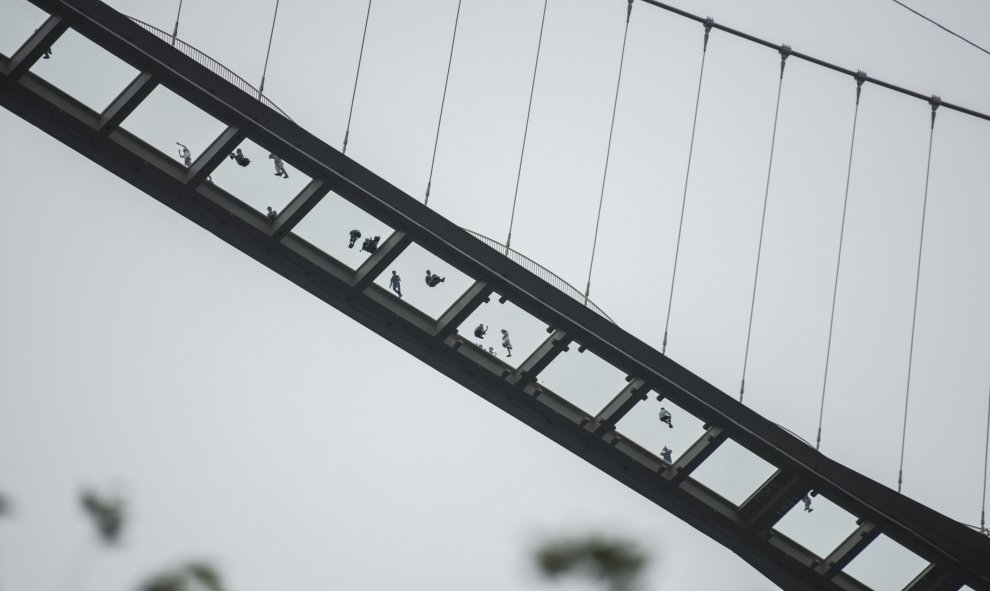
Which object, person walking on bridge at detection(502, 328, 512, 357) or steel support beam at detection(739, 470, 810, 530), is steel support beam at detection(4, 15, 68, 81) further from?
steel support beam at detection(739, 470, 810, 530)

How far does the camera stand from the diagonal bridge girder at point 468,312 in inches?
586

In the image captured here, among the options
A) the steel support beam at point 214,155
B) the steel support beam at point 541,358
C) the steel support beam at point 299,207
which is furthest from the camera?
the steel support beam at point 541,358

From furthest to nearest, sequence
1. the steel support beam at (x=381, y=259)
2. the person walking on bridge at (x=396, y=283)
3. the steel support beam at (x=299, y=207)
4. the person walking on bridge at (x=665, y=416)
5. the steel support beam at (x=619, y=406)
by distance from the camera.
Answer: the person walking on bridge at (x=665, y=416) → the steel support beam at (x=619, y=406) → the person walking on bridge at (x=396, y=283) → the steel support beam at (x=381, y=259) → the steel support beam at (x=299, y=207)

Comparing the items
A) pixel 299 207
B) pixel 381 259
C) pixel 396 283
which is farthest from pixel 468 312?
pixel 299 207

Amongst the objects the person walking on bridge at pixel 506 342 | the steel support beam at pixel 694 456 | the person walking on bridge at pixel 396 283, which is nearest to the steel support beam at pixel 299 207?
the person walking on bridge at pixel 396 283

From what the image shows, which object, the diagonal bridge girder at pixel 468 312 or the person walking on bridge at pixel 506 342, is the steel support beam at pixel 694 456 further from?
the person walking on bridge at pixel 506 342

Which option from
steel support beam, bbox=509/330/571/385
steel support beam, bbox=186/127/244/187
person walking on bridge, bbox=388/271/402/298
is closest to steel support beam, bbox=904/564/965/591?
steel support beam, bbox=509/330/571/385

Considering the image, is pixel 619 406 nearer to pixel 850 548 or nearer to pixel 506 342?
pixel 506 342

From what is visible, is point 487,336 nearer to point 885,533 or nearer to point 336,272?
point 336,272

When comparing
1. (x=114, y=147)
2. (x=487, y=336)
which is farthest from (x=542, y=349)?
(x=114, y=147)

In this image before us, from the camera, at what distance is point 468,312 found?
15.5 meters

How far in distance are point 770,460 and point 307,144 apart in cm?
742

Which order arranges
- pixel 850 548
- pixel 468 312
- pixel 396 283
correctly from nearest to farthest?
pixel 468 312 < pixel 396 283 < pixel 850 548

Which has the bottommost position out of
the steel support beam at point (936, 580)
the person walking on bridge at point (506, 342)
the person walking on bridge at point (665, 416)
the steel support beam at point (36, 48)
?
the steel support beam at point (36, 48)
